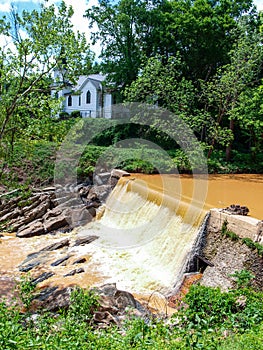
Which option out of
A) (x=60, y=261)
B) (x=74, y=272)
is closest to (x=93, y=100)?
(x=60, y=261)

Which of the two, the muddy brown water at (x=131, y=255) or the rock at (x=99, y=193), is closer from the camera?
the muddy brown water at (x=131, y=255)

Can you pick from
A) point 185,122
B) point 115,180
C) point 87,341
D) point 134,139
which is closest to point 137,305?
point 87,341

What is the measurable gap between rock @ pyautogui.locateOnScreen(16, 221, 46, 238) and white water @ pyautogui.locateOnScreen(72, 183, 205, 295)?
139 centimetres

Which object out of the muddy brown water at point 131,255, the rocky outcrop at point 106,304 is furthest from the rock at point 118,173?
the rocky outcrop at point 106,304

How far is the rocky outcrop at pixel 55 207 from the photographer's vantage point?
487 inches

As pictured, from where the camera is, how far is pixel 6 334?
3486 mm

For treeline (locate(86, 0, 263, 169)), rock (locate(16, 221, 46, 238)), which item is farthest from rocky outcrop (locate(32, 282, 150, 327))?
treeline (locate(86, 0, 263, 169))

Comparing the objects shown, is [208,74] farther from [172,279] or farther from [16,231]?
[172,279]

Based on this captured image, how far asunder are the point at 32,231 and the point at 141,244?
4.22 metres

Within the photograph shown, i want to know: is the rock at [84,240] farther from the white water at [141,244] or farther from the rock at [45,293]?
the rock at [45,293]

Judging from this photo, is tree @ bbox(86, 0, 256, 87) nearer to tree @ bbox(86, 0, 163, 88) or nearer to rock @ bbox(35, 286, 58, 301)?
tree @ bbox(86, 0, 163, 88)

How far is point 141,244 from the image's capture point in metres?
9.78

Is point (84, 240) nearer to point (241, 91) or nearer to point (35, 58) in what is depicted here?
point (35, 58)

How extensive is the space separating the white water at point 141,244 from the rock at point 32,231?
1.39 m
